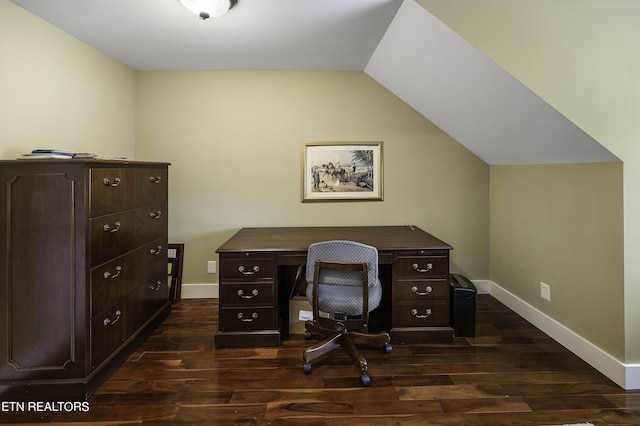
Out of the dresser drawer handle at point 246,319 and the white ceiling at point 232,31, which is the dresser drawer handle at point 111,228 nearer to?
the dresser drawer handle at point 246,319

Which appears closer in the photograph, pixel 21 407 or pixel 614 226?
pixel 21 407

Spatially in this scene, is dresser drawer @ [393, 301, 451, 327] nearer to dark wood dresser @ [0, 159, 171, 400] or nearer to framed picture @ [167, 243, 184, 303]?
dark wood dresser @ [0, 159, 171, 400]

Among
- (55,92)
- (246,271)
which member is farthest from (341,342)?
(55,92)

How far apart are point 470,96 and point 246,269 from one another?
2029mm

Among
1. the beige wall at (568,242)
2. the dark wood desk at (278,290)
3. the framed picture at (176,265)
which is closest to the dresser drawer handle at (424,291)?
the dark wood desk at (278,290)

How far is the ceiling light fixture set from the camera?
1940 mm

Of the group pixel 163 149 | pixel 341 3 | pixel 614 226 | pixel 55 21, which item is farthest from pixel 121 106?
pixel 614 226

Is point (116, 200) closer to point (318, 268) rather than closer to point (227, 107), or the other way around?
point (318, 268)

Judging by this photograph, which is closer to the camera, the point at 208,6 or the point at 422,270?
the point at 208,6

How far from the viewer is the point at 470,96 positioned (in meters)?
2.43

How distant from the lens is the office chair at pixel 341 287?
2.06 m

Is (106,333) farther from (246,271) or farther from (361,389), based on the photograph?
(361,389)

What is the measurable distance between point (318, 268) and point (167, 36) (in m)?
2.02

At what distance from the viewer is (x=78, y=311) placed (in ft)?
5.97
